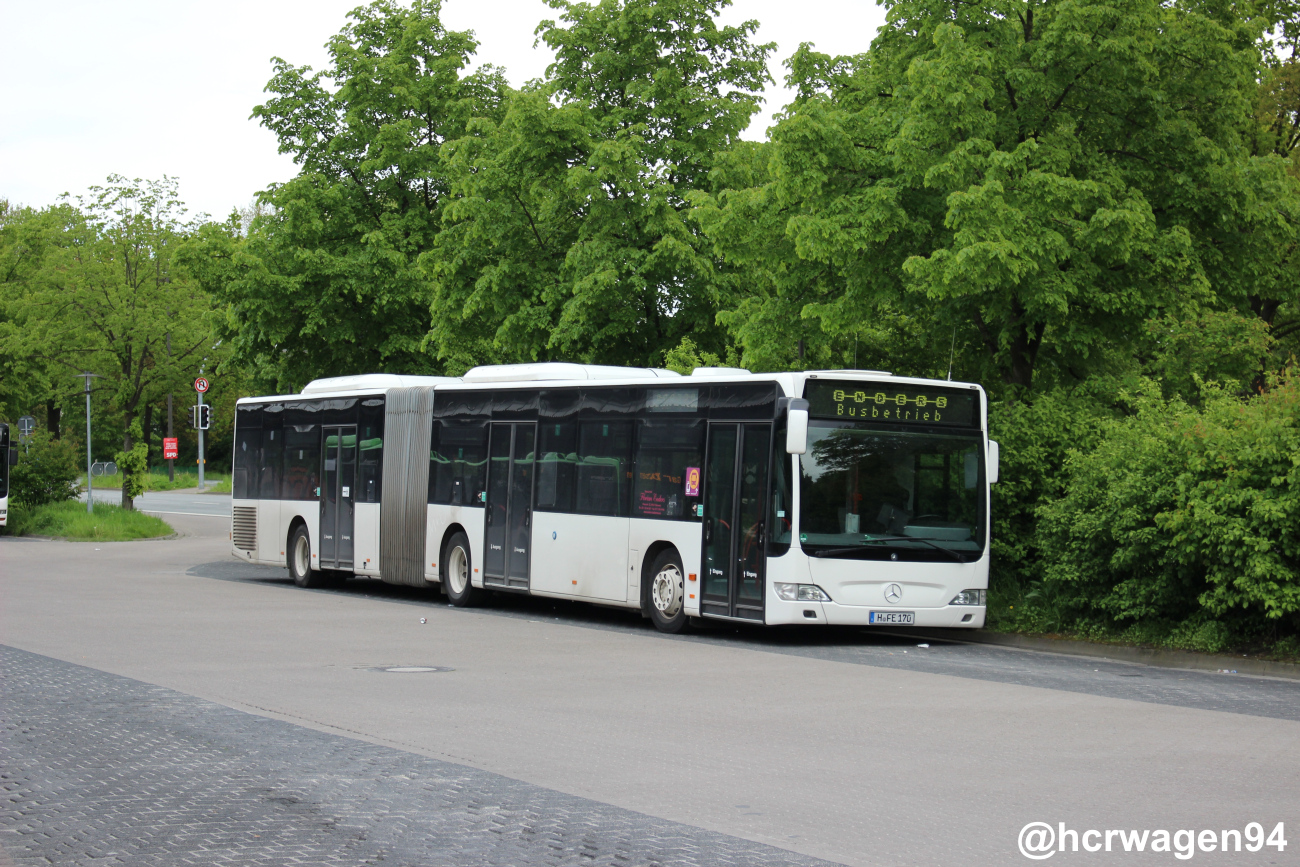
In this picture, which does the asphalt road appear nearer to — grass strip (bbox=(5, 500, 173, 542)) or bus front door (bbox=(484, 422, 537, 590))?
bus front door (bbox=(484, 422, 537, 590))

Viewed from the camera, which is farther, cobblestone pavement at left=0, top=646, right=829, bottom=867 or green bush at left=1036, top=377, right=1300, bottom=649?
green bush at left=1036, top=377, right=1300, bottom=649

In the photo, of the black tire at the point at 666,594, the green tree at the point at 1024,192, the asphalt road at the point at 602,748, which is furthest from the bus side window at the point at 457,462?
the asphalt road at the point at 602,748

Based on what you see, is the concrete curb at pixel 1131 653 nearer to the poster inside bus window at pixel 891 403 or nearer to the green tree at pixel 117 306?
the poster inside bus window at pixel 891 403

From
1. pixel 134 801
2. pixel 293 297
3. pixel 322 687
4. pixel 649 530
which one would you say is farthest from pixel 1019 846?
pixel 293 297

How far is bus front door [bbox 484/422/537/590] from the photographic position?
20.4m

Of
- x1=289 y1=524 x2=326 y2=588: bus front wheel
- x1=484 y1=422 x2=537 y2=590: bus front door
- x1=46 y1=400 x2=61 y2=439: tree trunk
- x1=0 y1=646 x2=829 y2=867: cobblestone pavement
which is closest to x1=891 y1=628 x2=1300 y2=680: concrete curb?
x1=484 y1=422 x2=537 y2=590: bus front door

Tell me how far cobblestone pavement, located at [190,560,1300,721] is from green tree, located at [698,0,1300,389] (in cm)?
466

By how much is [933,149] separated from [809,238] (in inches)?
81.0

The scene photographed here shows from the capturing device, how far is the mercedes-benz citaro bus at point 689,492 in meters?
16.0

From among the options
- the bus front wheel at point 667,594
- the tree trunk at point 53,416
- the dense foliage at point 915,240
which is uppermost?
the dense foliage at point 915,240

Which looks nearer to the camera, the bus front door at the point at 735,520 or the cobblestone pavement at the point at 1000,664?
the cobblestone pavement at the point at 1000,664

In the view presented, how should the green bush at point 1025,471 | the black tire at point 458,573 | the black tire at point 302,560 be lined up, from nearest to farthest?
A: the green bush at point 1025,471 → the black tire at point 458,573 → the black tire at point 302,560

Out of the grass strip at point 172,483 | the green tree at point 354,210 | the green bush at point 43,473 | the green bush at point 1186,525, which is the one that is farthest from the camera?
the grass strip at point 172,483

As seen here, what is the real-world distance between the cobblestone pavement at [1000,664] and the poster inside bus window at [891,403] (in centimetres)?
255
